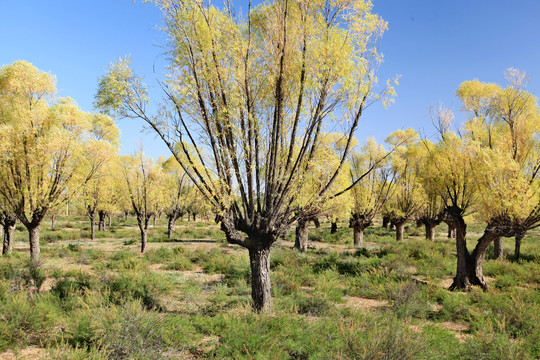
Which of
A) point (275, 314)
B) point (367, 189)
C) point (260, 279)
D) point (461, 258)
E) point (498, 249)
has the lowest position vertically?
point (498, 249)

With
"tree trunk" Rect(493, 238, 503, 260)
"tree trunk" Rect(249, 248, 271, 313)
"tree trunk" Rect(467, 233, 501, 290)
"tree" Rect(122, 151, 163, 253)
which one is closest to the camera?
"tree trunk" Rect(249, 248, 271, 313)

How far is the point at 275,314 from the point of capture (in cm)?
679

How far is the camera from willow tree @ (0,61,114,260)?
9.90 meters

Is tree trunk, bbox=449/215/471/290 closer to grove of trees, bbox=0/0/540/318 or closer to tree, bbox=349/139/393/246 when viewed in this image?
grove of trees, bbox=0/0/540/318

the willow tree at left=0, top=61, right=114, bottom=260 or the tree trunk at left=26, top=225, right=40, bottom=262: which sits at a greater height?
the willow tree at left=0, top=61, right=114, bottom=260

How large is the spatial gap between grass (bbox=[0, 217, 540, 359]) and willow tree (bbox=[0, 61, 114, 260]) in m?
2.64

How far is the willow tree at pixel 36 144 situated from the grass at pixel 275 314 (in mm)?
2638

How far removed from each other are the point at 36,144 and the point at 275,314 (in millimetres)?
10195

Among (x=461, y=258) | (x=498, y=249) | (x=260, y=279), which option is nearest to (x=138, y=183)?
(x=260, y=279)

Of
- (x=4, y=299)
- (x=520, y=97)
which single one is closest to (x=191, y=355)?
(x=4, y=299)

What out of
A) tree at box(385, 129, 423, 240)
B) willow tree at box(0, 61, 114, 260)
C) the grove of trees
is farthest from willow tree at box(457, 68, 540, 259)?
willow tree at box(0, 61, 114, 260)

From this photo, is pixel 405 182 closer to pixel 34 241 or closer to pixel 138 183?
pixel 138 183

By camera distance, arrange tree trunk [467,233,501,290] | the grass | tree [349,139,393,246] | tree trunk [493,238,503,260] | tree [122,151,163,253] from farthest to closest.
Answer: tree [349,139,393,246] → tree [122,151,163,253] → tree trunk [493,238,503,260] → tree trunk [467,233,501,290] → the grass

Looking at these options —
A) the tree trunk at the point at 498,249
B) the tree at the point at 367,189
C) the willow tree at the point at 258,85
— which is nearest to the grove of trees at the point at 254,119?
the willow tree at the point at 258,85
